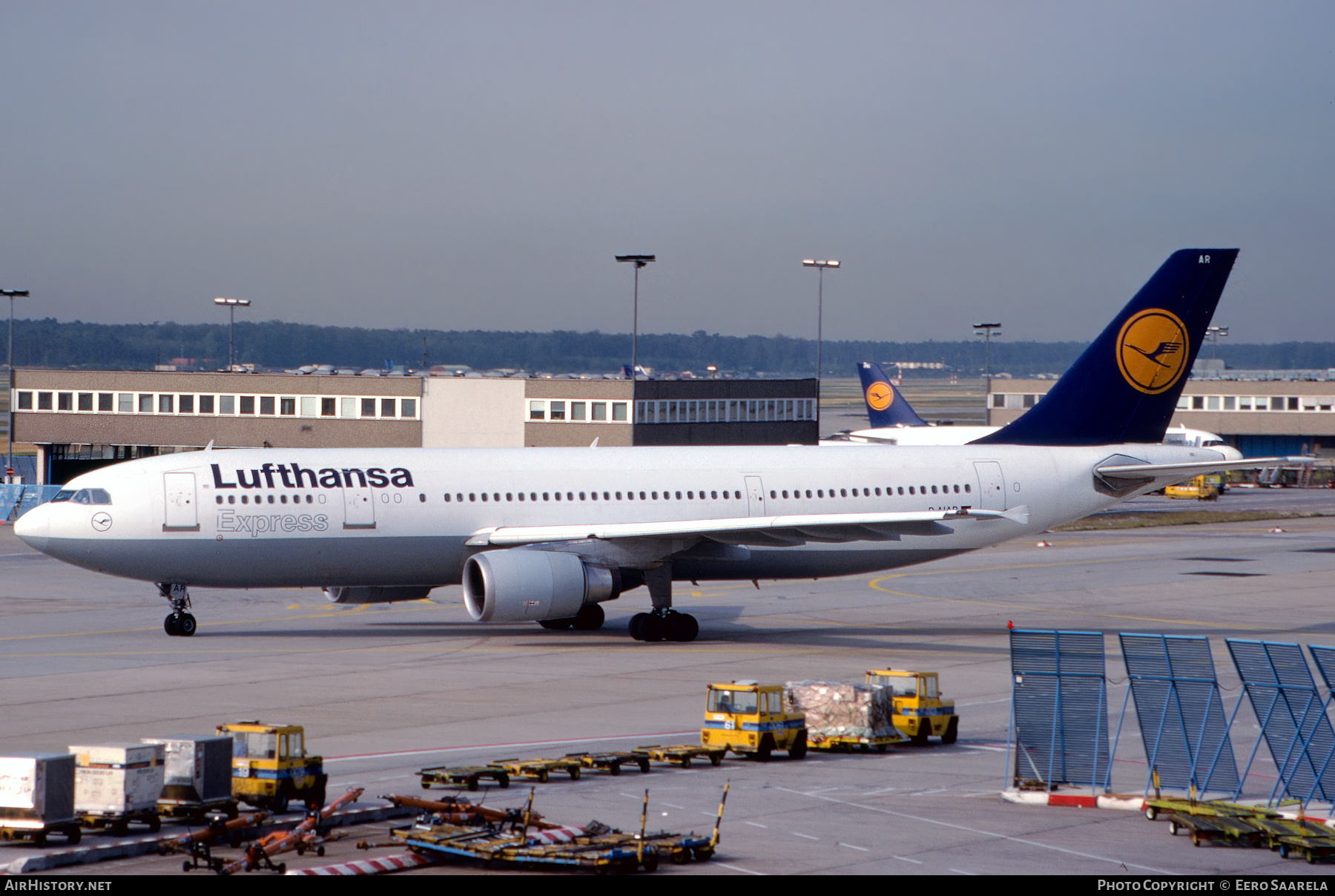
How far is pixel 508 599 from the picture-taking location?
33906 millimetres

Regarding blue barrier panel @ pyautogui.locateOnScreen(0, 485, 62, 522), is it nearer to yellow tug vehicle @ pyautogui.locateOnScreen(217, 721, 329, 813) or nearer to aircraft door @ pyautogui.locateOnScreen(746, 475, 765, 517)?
aircraft door @ pyautogui.locateOnScreen(746, 475, 765, 517)

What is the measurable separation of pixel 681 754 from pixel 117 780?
7959 millimetres

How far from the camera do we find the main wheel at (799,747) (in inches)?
916

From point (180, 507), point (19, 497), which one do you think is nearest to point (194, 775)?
point (180, 507)

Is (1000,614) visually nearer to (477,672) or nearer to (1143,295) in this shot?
(1143,295)

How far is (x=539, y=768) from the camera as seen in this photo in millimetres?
20594

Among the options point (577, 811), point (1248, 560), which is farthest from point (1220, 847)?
point (1248, 560)

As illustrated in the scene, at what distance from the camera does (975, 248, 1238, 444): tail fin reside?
41531 millimetres

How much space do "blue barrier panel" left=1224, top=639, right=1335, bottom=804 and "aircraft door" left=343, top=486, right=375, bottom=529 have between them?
2091 centimetres

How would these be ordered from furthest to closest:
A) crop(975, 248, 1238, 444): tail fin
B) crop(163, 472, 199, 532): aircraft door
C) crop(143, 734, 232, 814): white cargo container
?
crop(975, 248, 1238, 444): tail fin < crop(163, 472, 199, 532): aircraft door < crop(143, 734, 232, 814): white cargo container

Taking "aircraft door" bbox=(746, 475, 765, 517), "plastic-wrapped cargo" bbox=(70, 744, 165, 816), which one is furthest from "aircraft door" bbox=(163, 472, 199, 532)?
"plastic-wrapped cargo" bbox=(70, 744, 165, 816)

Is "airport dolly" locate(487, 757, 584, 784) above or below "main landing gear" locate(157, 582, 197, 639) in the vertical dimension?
below

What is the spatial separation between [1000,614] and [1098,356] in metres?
7.84

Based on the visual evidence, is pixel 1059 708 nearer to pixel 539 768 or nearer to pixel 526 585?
pixel 539 768
